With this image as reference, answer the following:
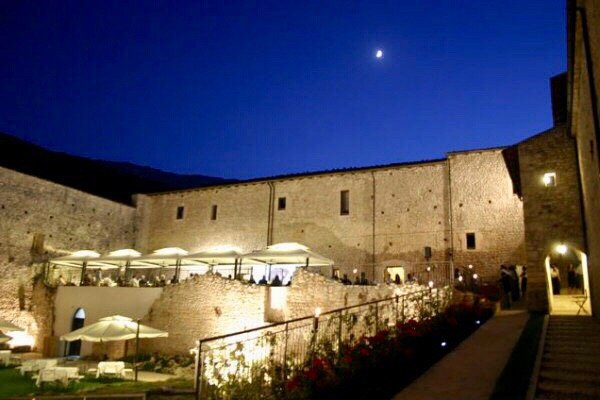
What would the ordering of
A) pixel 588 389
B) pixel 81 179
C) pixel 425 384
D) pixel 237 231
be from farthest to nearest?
1. pixel 81 179
2. pixel 237 231
3. pixel 425 384
4. pixel 588 389

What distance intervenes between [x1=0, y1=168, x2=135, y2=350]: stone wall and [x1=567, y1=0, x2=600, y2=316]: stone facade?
22.4 meters

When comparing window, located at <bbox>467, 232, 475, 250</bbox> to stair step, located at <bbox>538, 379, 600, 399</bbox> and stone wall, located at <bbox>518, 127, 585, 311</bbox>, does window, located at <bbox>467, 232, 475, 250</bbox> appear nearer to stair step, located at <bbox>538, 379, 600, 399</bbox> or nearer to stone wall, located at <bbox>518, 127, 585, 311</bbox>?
stone wall, located at <bbox>518, 127, 585, 311</bbox>

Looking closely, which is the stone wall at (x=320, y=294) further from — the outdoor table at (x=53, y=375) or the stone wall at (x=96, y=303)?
the outdoor table at (x=53, y=375)

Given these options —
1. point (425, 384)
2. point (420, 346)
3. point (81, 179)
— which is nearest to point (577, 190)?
point (420, 346)

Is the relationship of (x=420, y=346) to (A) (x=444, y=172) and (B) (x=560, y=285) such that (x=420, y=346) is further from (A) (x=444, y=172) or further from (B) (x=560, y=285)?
(B) (x=560, y=285)

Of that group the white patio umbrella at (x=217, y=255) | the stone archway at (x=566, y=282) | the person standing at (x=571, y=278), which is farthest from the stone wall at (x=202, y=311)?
the person standing at (x=571, y=278)

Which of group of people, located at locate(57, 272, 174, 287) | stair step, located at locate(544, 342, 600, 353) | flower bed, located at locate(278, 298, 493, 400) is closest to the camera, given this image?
flower bed, located at locate(278, 298, 493, 400)

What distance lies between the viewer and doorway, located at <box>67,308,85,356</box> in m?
22.0

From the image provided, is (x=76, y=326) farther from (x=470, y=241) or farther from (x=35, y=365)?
(x=470, y=241)

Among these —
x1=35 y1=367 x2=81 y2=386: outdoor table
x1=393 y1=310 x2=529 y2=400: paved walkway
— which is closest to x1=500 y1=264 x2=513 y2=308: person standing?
x1=393 y1=310 x2=529 y2=400: paved walkway

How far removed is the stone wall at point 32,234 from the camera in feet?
71.9

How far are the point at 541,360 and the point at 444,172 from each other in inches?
566

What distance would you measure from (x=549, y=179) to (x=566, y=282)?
33.3ft

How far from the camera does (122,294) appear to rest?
→ 68.1 ft
